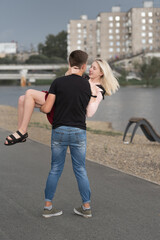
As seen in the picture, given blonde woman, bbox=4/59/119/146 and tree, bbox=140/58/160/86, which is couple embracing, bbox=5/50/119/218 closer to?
blonde woman, bbox=4/59/119/146

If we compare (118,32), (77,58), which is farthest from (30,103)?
(118,32)

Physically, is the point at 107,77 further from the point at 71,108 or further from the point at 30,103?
the point at 30,103

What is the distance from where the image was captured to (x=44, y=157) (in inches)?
382

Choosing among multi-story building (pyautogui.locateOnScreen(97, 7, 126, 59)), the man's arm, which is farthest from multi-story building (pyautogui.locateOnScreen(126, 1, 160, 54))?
the man's arm

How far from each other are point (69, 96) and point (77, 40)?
163 metres

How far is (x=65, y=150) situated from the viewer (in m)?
5.05

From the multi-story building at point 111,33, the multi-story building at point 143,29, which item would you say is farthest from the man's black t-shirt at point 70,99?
the multi-story building at point 111,33

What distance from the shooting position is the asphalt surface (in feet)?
15.1

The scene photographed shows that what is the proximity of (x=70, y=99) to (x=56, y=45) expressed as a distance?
183924 millimetres

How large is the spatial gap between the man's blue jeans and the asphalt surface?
1.16ft

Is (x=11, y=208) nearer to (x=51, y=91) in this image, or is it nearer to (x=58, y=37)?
(x=51, y=91)

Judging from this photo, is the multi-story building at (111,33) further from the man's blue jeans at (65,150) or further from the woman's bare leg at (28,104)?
the woman's bare leg at (28,104)

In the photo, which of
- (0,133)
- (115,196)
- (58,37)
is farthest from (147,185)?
(58,37)

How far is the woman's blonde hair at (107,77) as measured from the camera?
5.14m
